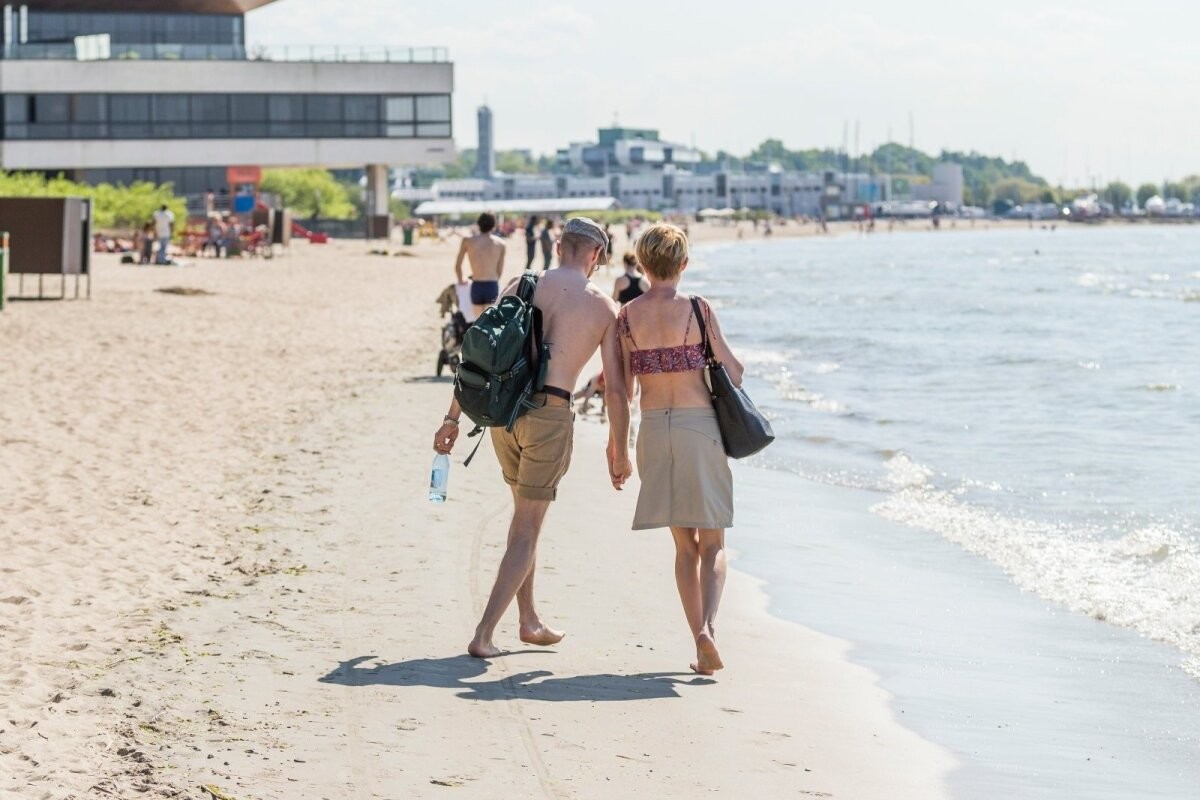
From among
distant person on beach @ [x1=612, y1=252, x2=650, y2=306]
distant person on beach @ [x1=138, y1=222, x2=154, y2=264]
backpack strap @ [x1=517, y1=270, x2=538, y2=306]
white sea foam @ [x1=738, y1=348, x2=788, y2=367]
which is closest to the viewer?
backpack strap @ [x1=517, y1=270, x2=538, y2=306]

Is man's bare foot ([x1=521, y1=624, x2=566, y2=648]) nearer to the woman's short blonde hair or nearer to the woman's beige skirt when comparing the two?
the woman's beige skirt

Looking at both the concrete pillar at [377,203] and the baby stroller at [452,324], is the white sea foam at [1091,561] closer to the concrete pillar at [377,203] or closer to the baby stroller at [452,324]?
the baby stroller at [452,324]

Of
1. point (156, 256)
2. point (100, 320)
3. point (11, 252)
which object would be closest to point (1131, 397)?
point (100, 320)

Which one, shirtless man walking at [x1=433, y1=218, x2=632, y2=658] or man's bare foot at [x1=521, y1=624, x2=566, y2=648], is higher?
shirtless man walking at [x1=433, y1=218, x2=632, y2=658]

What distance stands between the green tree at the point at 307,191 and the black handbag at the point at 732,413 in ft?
249

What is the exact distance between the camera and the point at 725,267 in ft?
227

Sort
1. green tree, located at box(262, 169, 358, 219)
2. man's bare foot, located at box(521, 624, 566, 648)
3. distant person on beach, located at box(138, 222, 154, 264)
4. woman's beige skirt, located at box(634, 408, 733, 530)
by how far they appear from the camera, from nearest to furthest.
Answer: woman's beige skirt, located at box(634, 408, 733, 530)
man's bare foot, located at box(521, 624, 566, 648)
distant person on beach, located at box(138, 222, 154, 264)
green tree, located at box(262, 169, 358, 219)

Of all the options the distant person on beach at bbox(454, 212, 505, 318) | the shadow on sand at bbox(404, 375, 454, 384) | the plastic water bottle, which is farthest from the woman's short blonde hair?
the shadow on sand at bbox(404, 375, 454, 384)

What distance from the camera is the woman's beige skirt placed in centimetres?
610

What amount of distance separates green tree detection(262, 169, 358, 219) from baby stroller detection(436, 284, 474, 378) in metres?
65.3

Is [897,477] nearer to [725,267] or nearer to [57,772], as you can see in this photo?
[57,772]

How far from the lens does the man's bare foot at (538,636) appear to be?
6531 millimetres

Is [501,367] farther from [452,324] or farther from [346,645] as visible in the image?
[452,324]

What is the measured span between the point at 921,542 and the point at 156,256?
28398 mm
